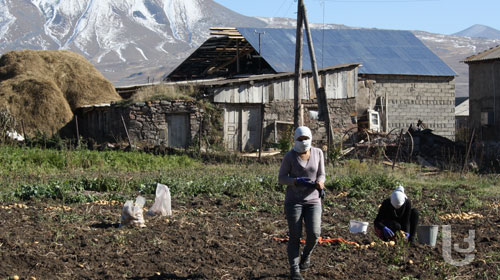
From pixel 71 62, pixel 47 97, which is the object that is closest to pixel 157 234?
pixel 47 97

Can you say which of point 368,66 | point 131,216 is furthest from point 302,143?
point 368,66

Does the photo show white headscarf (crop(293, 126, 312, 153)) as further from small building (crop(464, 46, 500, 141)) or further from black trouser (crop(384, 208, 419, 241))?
small building (crop(464, 46, 500, 141))

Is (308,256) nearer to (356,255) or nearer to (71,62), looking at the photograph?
(356,255)

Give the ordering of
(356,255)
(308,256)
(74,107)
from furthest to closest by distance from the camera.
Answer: (74,107)
(356,255)
(308,256)

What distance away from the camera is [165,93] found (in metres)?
23.6

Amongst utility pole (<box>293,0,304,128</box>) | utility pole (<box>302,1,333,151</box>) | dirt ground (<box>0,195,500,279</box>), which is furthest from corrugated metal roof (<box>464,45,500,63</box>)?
dirt ground (<box>0,195,500,279</box>)

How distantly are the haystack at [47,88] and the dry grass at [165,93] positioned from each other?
10.5 ft

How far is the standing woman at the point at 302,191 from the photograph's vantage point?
22.4ft

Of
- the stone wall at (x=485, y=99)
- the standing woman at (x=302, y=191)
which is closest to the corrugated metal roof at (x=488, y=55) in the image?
the stone wall at (x=485, y=99)

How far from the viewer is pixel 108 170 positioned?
53.7ft

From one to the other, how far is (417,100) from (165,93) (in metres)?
11.9

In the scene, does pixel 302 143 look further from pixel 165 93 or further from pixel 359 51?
pixel 359 51

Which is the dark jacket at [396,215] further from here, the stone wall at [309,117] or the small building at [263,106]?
the small building at [263,106]

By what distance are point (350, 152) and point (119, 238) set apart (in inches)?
592
